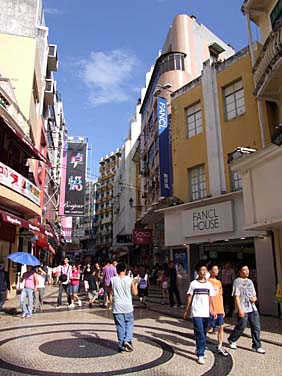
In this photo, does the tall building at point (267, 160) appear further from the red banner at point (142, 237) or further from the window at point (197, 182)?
the red banner at point (142, 237)

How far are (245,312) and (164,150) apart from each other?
14879mm

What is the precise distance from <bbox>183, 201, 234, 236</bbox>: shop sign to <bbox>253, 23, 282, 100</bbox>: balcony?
177 inches

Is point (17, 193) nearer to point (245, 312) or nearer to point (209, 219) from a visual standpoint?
point (209, 219)

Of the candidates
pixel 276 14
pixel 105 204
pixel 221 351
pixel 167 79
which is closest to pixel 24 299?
pixel 221 351

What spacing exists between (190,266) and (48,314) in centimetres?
736

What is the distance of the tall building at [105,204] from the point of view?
77.8m

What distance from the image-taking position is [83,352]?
6738mm

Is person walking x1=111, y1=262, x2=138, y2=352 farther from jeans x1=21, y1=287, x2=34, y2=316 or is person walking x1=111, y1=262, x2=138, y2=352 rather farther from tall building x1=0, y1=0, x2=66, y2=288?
tall building x1=0, y1=0, x2=66, y2=288

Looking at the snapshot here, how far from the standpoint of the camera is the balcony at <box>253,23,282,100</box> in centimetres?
1045

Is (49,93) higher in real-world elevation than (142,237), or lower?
higher

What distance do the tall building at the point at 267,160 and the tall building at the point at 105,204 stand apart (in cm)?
6400

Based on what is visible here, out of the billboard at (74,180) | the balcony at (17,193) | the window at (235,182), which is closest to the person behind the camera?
the balcony at (17,193)

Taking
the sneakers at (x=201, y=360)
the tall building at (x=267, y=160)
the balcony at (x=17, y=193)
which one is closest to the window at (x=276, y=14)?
the tall building at (x=267, y=160)

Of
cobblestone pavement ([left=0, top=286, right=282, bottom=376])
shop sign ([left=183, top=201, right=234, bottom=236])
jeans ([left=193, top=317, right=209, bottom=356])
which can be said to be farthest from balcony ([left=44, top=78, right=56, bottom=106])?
jeans ([left=193, top=317, right=209, bottom=356])
